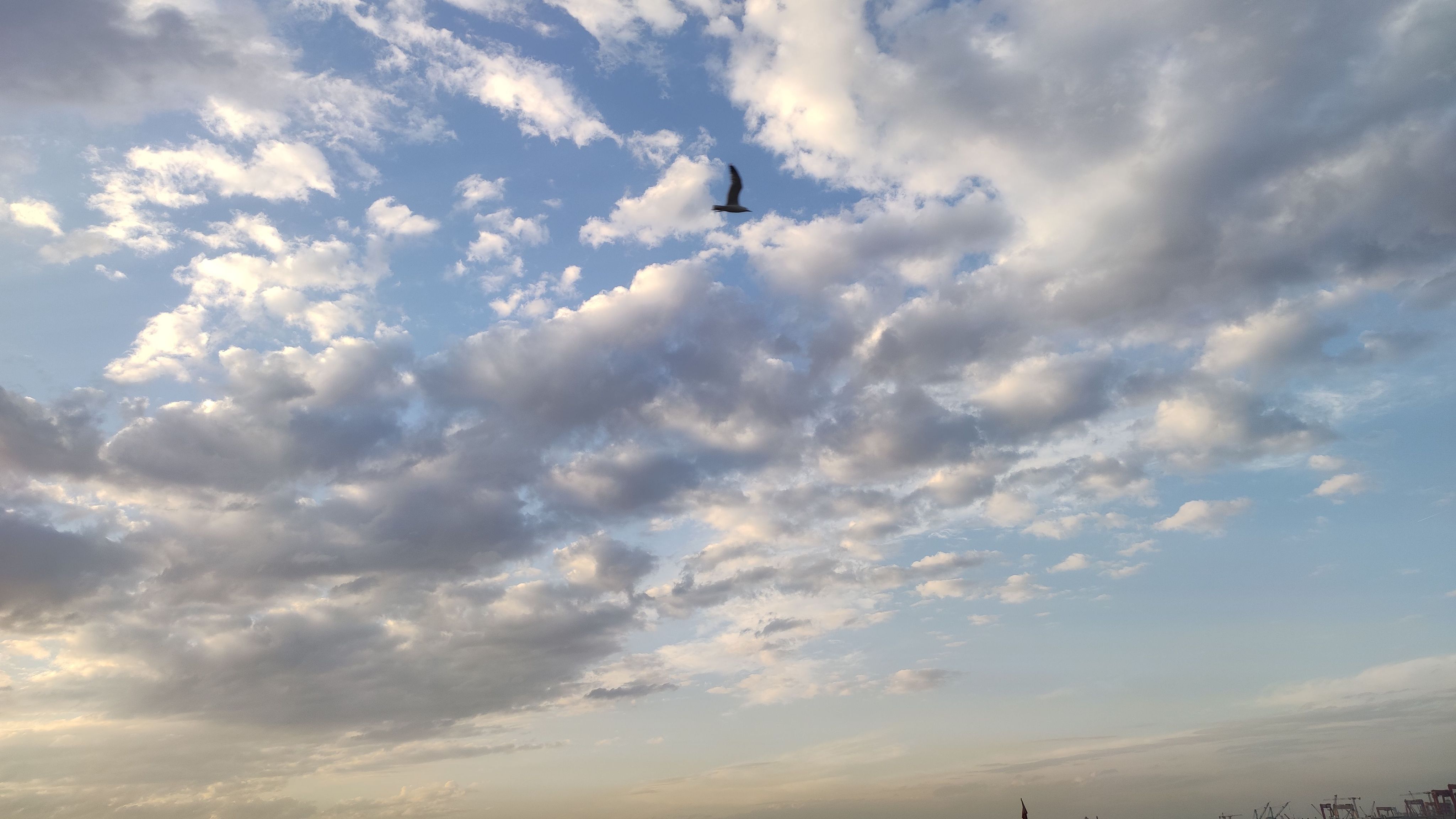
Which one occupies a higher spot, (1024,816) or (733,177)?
(733,177)

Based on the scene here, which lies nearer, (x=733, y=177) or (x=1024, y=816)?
(x=733, y=177)

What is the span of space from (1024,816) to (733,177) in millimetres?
143103

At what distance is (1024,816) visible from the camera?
6344 inches

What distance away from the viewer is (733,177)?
74.3 metres
